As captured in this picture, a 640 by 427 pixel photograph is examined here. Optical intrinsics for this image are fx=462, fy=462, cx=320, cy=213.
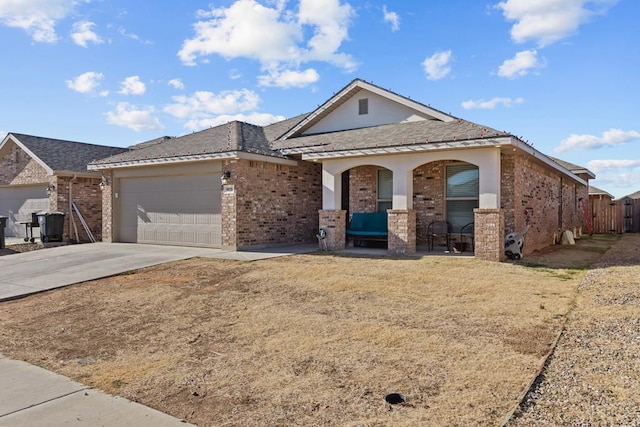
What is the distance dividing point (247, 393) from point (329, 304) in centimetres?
300

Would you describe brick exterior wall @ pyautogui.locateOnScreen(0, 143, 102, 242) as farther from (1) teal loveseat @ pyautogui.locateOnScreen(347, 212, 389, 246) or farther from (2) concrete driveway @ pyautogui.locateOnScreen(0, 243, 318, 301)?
(1) teal loveseat @ pyautogui.locateOnScreen(347, 212, 389, 246)

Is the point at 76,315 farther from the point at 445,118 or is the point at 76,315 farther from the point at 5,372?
the point at 445,118

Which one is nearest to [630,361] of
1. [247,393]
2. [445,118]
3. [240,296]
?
[247,393]

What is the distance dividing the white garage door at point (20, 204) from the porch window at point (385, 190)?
1372 cm

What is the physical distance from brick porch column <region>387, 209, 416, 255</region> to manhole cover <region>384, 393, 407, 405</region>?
8.12m

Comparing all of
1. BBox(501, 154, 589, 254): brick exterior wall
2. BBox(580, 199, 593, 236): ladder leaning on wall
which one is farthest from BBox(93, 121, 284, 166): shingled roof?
BBox(580, 199, 593, 236): ladder leaning on wall

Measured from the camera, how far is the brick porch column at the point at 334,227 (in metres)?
13.1

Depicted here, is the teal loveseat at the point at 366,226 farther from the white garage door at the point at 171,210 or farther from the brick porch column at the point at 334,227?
the white garage door at the point at 171,210

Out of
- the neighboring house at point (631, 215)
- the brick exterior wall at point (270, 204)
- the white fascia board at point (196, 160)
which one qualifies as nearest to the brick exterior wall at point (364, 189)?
the brick exterior wall at point (270, 204)

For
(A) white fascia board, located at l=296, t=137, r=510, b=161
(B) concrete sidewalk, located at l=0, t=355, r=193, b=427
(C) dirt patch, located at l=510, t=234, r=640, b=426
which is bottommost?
(B) concrete sidewalk, located at l=0, t=355, r=193, b=427

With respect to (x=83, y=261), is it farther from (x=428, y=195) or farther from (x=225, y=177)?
(x=428, y=195)

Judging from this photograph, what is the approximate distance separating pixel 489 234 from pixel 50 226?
15.1m

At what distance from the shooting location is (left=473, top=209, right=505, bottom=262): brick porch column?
417 inches

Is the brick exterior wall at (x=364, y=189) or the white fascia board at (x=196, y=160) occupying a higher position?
the white fascia board at (x=196, y=160)
